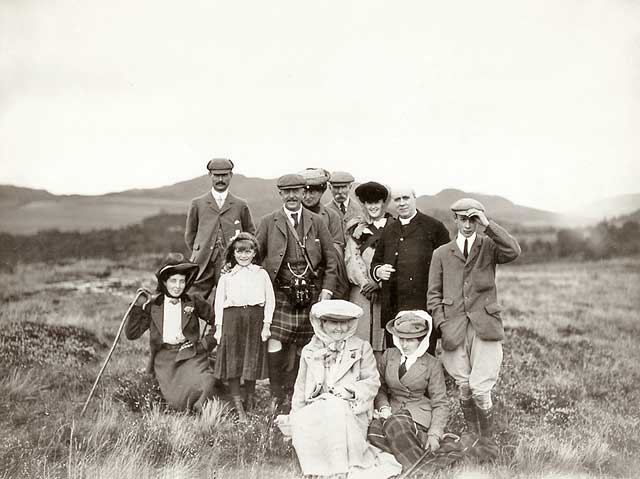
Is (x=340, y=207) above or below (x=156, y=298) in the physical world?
above

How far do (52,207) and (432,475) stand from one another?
7.37 m

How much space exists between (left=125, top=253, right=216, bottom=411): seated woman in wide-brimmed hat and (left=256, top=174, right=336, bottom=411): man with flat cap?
0.64 metres

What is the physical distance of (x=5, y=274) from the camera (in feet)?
29.3

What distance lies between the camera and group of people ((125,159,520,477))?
14.1 ft

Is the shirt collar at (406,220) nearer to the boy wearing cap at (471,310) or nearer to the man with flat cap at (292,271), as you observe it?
the boy wearing cap at (471,310)

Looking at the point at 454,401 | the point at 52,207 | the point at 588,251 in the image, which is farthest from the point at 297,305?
the point at 588,251

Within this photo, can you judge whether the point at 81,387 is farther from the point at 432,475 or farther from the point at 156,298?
the point at 432,475

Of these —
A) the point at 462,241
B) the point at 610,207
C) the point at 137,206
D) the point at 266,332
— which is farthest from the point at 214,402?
the point at 610,207

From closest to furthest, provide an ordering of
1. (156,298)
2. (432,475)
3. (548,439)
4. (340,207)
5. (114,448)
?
(432,475) < (114,448) < (548,439) < (156,298) < (340,207)

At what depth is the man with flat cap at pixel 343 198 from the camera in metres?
5.93

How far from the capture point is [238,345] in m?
5.07

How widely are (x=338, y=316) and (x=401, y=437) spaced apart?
96cm

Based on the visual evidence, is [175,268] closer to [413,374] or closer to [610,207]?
[413,374]

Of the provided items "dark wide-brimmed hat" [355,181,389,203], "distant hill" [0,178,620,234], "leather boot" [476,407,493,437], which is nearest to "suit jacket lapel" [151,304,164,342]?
"dark wide-brimmed hat" [355,181,389,203]
